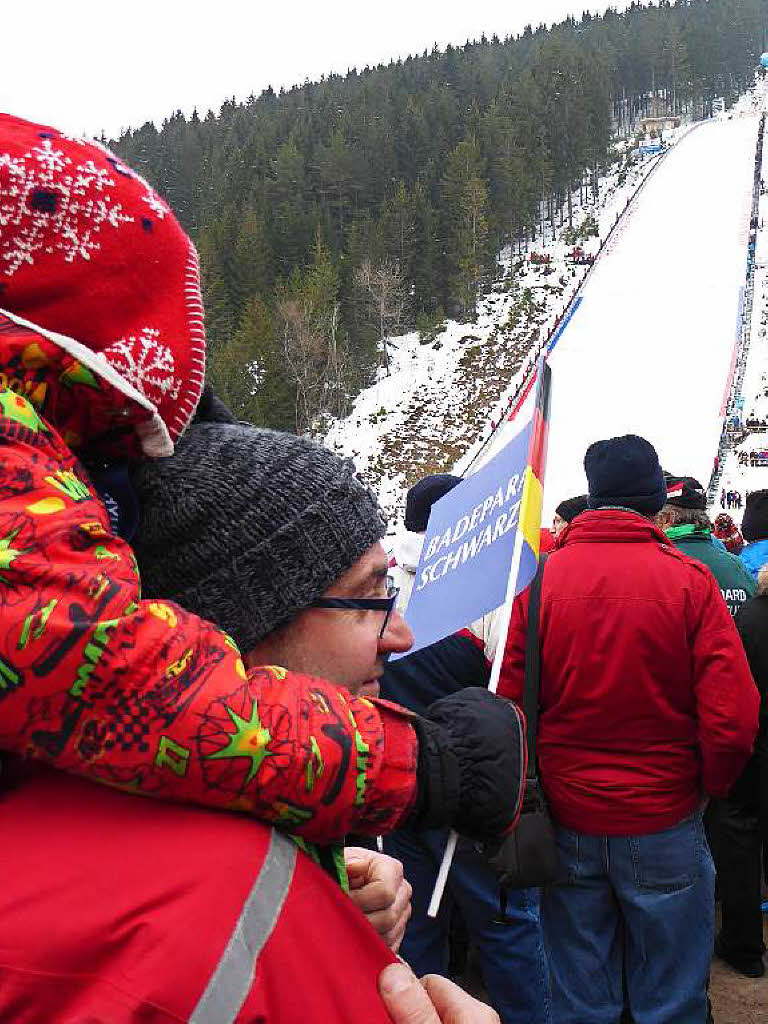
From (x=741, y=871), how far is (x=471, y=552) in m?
2.71

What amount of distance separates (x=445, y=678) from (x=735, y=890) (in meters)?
1.81

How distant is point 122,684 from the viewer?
90 cm

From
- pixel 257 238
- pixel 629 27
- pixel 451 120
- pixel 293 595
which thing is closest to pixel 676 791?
pixel 293 595

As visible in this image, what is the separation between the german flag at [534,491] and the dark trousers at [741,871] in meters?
2.48

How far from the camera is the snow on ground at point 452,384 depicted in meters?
31.0

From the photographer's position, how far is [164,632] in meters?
0.94

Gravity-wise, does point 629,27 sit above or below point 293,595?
above

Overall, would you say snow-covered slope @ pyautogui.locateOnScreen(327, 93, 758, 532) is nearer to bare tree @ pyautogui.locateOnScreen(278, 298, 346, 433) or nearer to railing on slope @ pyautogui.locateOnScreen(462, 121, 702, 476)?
railing on slope @ pyautogui.locateOnScreen(462, 121, 702, 476)

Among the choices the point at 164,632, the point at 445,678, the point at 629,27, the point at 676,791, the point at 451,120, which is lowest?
the point at 676,791

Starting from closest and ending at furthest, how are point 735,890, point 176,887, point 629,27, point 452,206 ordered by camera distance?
point 176,887 → point 735,890 → point 452,206 → point 629,27

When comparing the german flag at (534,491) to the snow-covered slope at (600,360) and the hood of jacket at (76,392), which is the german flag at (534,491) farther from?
the snow-covered slope at (600,360)

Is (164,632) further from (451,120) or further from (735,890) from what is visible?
(451,120)

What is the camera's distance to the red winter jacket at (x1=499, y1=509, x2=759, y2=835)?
2.80 m

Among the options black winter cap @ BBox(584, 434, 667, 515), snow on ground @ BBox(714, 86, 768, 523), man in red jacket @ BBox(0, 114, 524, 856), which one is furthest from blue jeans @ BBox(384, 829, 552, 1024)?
snow on ground @ BBox(714, 86, 768, 523)
